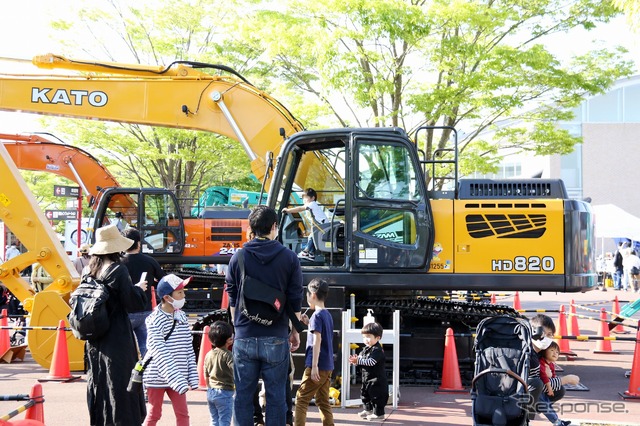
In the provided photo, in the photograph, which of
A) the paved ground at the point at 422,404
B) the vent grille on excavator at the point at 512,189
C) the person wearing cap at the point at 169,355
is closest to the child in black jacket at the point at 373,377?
the paved ground at the point at 422,404

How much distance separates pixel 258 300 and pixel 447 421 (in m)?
3.16

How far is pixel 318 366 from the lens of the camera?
7.31 metres

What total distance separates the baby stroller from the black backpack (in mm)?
2859

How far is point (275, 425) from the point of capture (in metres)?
6.07

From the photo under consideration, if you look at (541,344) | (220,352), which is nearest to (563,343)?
(541,344)

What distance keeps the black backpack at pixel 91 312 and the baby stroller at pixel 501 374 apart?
2859mm

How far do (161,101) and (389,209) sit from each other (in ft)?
17.1

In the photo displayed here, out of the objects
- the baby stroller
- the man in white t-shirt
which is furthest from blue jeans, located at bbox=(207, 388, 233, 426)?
the man in white t-shirt

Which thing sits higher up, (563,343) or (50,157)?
(50,157)

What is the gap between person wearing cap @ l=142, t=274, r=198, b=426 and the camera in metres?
6.13

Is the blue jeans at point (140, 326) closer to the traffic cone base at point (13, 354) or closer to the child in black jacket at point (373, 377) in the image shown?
the child in black jacket at point (373, 377)

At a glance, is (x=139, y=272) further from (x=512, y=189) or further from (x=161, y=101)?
(x=161, y=101)

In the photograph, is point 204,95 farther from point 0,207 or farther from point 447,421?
point 447,421

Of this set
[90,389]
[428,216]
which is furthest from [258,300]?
[428,216]
